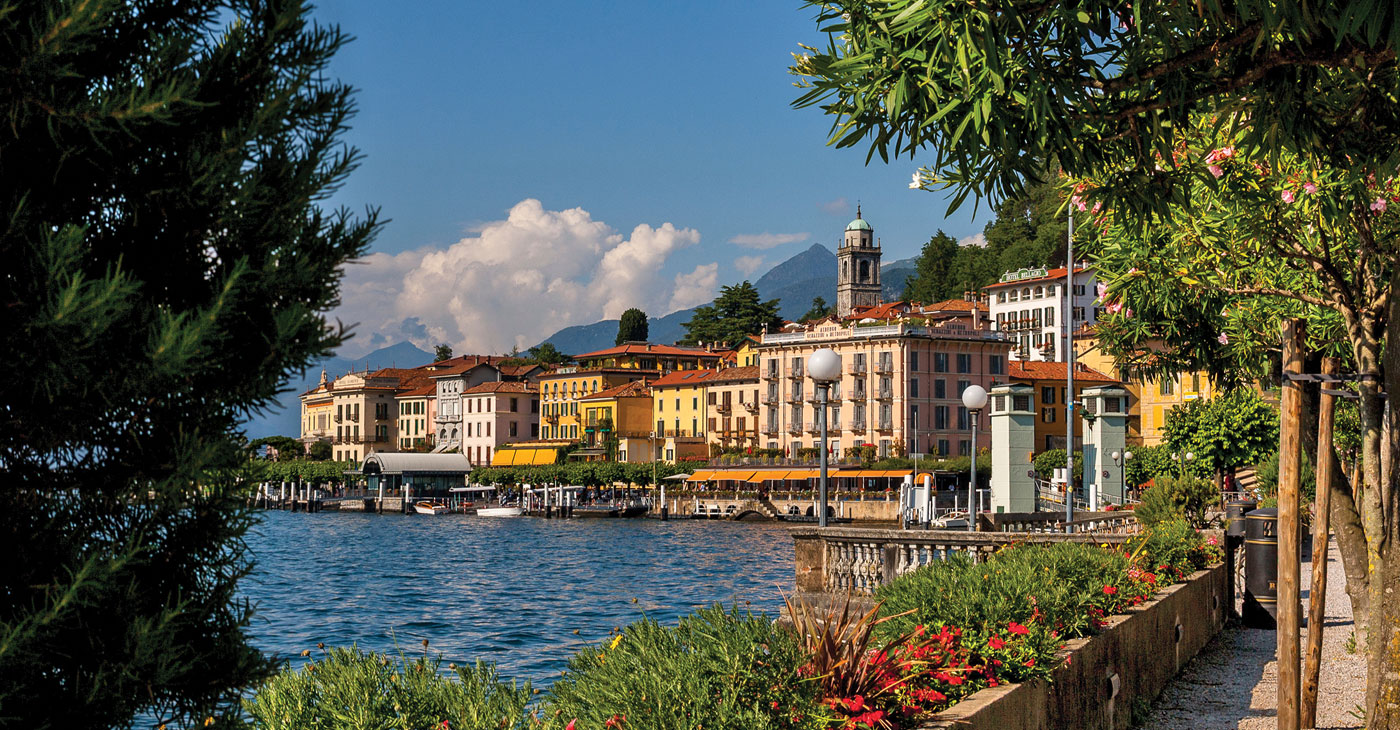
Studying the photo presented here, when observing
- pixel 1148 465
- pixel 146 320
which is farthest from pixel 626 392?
pixel 146 320

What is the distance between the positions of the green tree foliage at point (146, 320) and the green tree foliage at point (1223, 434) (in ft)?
148

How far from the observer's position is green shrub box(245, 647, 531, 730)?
3992 mm

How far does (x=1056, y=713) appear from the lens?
7.21 metres

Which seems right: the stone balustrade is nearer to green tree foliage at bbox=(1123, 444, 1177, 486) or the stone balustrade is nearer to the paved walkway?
the paved walkway

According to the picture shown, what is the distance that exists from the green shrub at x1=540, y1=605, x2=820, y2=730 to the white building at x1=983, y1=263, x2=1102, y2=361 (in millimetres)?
109417

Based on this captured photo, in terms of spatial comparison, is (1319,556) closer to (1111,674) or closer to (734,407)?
(1111,674)

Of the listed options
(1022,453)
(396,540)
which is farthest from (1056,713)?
(396,540)

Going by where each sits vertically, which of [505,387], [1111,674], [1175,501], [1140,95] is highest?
[505,387]

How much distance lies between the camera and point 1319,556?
31.0 feet

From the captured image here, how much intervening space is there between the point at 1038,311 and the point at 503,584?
8526 cm

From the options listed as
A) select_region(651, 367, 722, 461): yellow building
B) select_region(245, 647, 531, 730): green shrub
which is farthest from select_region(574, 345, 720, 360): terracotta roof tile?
select_region(245, 647, 531, 730): green shrub

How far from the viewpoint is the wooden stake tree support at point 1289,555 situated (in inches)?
332

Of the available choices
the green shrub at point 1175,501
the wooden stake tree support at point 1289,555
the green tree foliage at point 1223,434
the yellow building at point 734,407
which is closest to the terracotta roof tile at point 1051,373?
the yellow building at point 734,407

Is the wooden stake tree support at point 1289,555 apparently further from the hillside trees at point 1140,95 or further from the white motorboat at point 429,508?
the white motorboat at point 429,508
